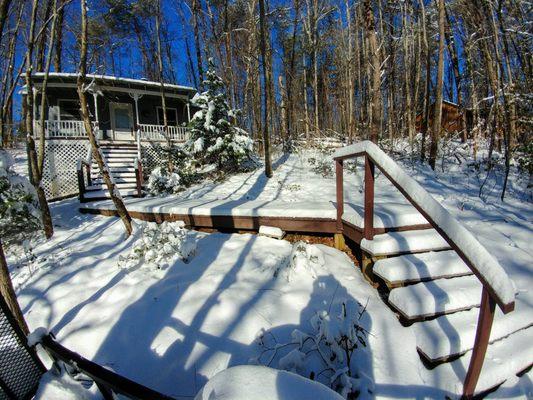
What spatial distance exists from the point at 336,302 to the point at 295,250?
2.35ft

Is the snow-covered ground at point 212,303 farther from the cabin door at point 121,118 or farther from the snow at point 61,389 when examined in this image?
the cabin door at point 121,118

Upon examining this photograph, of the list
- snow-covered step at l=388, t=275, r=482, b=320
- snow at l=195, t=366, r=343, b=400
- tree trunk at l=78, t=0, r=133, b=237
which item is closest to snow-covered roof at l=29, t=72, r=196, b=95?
tree trunk at l=78, t=0, r=133, b=237

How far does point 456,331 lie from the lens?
202cm

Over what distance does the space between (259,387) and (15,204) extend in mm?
5697

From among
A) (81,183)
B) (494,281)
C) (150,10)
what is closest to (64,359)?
(494,281)

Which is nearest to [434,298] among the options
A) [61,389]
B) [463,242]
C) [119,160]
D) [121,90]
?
[463,242]

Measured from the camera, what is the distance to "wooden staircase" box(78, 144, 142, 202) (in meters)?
8.35

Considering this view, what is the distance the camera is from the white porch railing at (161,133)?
13.1 m

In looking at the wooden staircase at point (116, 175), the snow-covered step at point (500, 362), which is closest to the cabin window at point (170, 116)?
the wooden staircase at point (116, 175)

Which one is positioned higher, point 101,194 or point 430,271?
point 101,194

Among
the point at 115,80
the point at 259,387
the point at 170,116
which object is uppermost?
the point at 115,80

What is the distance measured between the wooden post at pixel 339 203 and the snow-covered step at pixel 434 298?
1068mm

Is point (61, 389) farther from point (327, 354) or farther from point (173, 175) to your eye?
point (173, 175)

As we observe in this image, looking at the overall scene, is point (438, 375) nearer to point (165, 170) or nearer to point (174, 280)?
point (174, 280)
